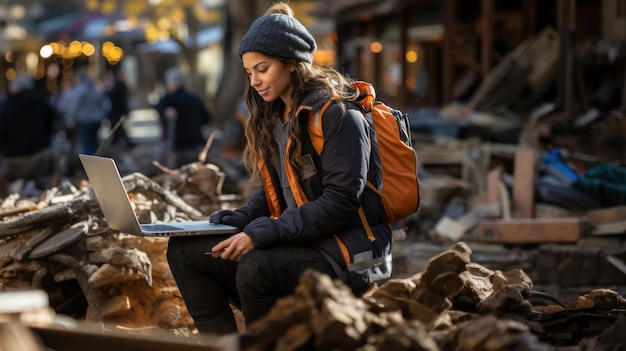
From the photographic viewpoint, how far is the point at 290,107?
5.18 m

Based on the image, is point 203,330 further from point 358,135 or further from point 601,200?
point 601,200

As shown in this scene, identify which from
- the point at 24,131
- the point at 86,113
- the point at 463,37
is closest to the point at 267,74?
the point at 24,131

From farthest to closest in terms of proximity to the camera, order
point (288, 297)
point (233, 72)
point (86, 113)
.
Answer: point (233, 72) < point (86, 113) < point (288, 297)

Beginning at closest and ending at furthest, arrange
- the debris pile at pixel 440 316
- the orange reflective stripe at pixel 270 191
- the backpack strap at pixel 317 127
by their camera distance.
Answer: the debris pile at pixel 440 316 < the backpack strap at pixel 317 127 < the orange reflective stripe at pixel 270 191

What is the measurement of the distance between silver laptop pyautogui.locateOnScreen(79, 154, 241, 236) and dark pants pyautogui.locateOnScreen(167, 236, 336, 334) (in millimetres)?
82

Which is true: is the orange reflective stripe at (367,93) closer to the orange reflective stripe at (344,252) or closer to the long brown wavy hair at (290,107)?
the long brown wavy hair at (290,107)

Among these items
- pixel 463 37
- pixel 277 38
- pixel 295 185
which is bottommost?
pixel 463 37

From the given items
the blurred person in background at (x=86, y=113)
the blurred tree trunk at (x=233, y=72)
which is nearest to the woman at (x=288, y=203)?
the blurred person in background at (x=86, y=113)

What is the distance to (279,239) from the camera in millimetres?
4938

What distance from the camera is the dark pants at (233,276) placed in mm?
4914

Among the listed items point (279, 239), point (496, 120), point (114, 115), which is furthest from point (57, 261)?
point (114, 115)

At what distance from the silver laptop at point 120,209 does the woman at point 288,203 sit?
0.08m

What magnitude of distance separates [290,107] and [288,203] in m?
0.46

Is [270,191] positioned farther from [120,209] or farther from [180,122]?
[180,122]
